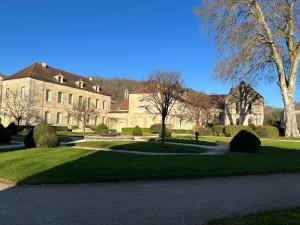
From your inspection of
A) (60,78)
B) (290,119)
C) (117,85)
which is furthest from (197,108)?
(117,85)

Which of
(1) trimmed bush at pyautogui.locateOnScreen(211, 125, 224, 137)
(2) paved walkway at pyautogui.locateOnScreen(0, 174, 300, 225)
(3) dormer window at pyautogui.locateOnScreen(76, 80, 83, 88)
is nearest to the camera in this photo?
(2) paved walkway at pyautogui.locateOnScreen(0, 174, 300, 225)

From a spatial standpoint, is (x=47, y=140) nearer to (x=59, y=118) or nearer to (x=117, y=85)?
(x=59, y=118)

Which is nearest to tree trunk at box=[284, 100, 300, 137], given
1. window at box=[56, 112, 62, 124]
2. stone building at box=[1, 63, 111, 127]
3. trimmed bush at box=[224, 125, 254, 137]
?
trimmed bush at box=[224, 125, 254, 137]

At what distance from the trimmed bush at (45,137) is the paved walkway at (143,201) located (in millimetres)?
8219

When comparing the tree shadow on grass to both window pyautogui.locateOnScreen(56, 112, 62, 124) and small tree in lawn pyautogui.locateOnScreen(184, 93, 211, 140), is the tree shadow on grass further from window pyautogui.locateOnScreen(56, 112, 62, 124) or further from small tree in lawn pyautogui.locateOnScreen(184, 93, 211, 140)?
window pyautogui.locateOnScreen(56, 112, 62, 124)

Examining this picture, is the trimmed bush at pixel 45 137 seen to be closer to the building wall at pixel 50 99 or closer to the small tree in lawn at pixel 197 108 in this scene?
the small tree in lawn at pixel 197 108

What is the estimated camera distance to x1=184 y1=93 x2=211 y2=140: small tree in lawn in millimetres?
45125

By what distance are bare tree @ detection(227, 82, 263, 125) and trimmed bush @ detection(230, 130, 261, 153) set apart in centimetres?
3739

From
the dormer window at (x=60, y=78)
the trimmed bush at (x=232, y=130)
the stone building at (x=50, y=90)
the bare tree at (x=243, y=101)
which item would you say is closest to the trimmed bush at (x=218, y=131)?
the trimmed bush at (x=232, y=130)

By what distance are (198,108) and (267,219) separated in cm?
4183

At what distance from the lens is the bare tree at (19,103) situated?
3994cm

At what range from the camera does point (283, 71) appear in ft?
95.9

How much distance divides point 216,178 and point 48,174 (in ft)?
15.5

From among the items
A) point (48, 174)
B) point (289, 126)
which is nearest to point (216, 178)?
point (48, 174)
